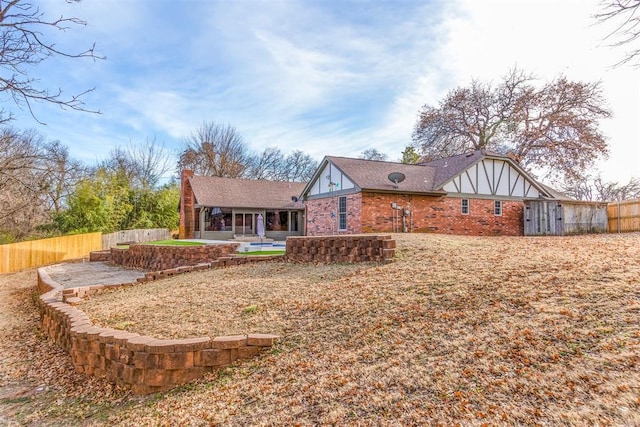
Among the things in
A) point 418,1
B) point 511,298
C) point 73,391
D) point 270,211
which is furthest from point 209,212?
point 511,298

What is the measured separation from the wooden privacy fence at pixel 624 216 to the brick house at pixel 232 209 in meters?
17.6

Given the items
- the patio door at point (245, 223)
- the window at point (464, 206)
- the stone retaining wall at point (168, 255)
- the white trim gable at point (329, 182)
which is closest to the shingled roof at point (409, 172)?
the white trim gable at point (329, 182)

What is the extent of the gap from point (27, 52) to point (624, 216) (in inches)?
804

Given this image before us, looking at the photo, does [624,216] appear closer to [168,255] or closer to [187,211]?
[168,255]

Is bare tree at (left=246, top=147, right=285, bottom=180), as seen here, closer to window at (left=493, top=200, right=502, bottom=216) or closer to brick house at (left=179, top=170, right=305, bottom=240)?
brick house at (left=179, top=170, right=305, bottom=240)

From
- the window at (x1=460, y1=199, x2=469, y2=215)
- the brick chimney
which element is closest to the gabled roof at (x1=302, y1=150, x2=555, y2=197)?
the window at (x1=460, y1=199, x2=469, y2=215)

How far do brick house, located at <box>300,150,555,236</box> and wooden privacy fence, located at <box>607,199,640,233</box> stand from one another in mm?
3584

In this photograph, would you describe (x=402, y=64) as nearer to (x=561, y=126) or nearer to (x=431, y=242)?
(x=431, y=242)

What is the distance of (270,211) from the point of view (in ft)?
87.1

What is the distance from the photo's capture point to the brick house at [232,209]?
24438 millimetres

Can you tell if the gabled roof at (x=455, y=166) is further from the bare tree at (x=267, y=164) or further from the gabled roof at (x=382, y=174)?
the bare tree at (x=267, y=164)

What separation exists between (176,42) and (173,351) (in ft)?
33.4

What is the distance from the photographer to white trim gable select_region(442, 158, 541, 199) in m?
18.3

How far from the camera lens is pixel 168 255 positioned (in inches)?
548
